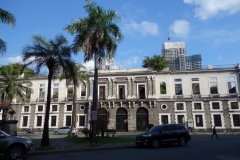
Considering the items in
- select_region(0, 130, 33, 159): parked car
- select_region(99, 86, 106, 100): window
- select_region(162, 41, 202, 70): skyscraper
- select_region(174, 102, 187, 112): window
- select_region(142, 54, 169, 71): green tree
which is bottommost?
select_region(0, 130, 33, 159): parked car

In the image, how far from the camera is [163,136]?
15.0m

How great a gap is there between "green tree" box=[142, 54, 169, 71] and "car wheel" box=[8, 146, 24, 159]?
35.3 metres

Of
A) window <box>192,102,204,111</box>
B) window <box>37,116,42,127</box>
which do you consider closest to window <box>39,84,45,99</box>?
window <box>37,116,42,127</box>

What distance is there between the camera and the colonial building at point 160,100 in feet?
115

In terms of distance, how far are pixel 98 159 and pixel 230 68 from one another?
33.5 meters

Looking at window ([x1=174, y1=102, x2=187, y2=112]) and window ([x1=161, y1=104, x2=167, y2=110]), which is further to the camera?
window ([x1=161, y1=104, x2=167, y2=110])

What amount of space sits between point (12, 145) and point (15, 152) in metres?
0.40

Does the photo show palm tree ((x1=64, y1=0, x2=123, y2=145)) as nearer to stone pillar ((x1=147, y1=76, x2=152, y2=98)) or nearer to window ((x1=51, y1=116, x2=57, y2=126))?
stone pillar ((x1=147, y1=76, x2=152, y2=98))

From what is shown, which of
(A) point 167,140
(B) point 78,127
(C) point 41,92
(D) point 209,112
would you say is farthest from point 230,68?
(C) point 41,92

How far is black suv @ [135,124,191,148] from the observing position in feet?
47.8

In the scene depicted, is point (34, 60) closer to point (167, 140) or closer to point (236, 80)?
point (167, 140)

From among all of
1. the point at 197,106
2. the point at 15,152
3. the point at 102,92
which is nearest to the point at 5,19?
the point at 15,152

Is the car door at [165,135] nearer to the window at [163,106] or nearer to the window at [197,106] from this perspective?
the window at [163,106]

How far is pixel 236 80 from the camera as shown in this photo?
35.4 meters
